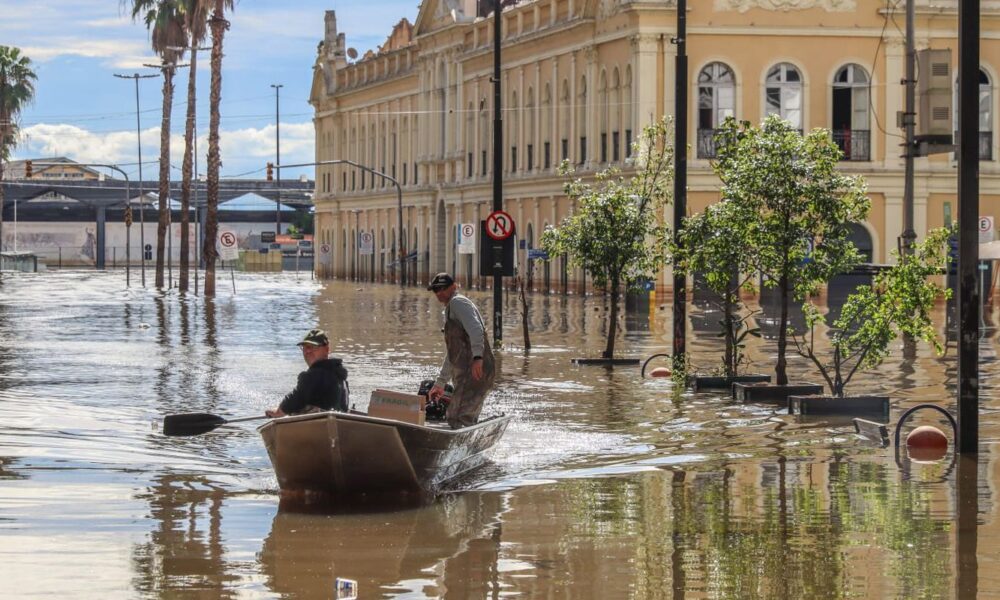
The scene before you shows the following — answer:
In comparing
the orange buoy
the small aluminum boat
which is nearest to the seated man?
the small aluminum boat

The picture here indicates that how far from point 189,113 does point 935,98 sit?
5319 centimetres

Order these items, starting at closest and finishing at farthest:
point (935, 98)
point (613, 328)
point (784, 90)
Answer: point (935, 98) → point (613, 328) → point (784, 90)

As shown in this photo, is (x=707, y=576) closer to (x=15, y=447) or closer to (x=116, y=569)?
(x=116, y=569)

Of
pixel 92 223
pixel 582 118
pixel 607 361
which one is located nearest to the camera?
pixel 607 361

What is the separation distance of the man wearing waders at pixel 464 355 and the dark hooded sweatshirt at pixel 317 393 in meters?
1.36

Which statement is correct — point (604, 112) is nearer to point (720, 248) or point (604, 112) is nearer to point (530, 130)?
point (530, 130)

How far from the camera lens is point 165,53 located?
77312 millimetres

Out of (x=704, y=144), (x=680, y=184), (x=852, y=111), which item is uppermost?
(x=852, y=111)

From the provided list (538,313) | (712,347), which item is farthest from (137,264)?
(712,347)

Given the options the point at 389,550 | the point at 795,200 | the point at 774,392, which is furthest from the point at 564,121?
the point at 389,550

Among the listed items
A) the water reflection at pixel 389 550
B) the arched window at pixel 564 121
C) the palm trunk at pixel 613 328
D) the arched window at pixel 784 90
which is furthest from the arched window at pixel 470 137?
the water reflection at pixel 389 550

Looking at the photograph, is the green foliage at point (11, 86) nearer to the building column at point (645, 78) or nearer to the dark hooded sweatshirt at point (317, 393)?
the building column at point (645, 78)

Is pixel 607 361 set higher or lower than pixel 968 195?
lower

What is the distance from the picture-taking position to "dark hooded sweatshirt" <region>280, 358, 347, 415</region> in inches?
563
